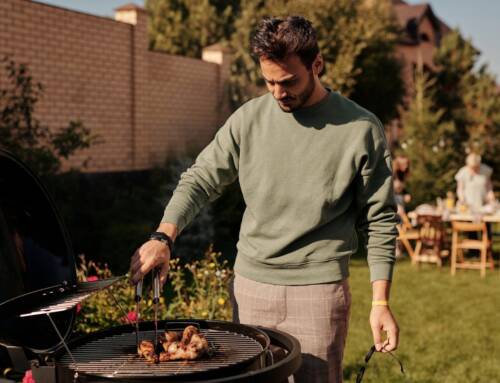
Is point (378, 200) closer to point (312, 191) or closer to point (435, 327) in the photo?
point (312, 191)

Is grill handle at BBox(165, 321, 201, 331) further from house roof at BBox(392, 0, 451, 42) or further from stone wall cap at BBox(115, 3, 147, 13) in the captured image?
house roof at BBox(392, 0, 451, 42)

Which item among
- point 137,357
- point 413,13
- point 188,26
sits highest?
point 413,13

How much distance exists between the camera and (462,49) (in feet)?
85.9

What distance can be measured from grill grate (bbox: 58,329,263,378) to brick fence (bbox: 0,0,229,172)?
860 cm

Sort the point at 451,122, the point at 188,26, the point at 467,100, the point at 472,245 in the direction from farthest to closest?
the point at 188,26
the point at 467,100
the point at 451,122
the point at 472,245

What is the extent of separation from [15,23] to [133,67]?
347cm

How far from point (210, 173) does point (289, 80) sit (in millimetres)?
608

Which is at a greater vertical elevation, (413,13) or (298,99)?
(413,13)

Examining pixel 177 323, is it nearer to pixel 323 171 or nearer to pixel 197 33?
pixel 323 171

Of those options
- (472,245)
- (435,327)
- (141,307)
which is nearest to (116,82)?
(472,245)

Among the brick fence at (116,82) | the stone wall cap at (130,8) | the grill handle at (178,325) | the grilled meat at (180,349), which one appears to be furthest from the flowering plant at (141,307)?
the stone wall cap at (130,8)

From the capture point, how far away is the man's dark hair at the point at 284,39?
2.63 m

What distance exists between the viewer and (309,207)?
2.88 m

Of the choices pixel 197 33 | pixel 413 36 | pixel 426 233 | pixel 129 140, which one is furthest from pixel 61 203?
pixel 413 36
